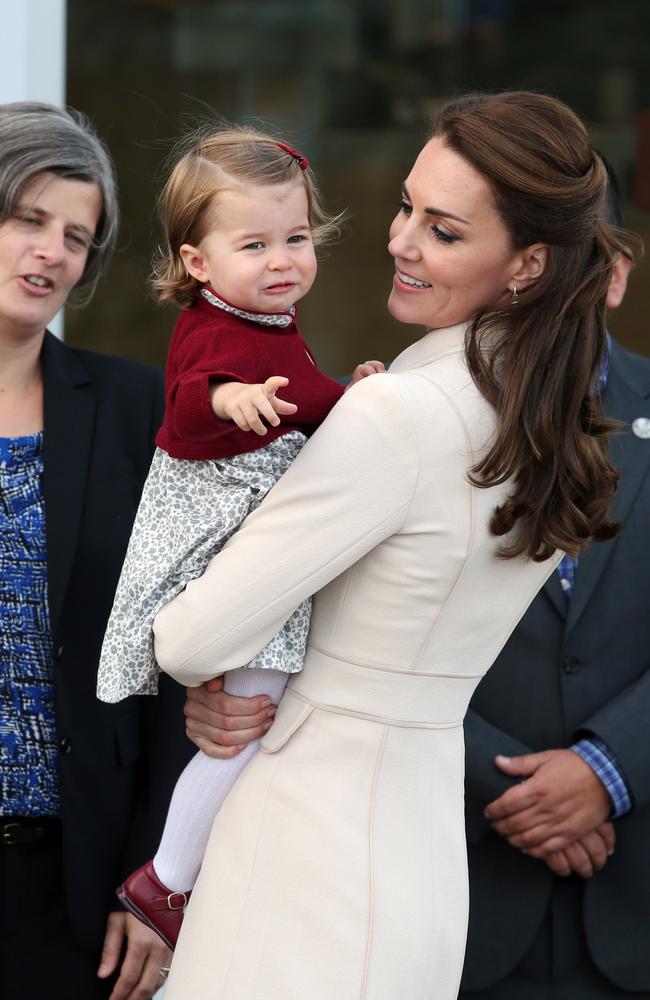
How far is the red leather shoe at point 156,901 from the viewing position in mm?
1910

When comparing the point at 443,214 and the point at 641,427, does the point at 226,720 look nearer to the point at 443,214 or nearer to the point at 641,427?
the point at 443,214

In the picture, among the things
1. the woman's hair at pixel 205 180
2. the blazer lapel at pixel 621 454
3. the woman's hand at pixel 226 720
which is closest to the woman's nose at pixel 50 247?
the woman's hair at pixel 205 180

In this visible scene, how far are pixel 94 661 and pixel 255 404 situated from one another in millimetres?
881

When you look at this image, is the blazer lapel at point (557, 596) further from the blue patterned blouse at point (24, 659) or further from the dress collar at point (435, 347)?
the blue patterned blouse at point (24, 659)

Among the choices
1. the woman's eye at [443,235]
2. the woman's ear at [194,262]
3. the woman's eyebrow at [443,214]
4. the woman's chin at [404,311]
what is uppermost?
the woman's eyebrow at [443,214]

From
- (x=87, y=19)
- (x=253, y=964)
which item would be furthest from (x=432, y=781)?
(x=87, y=19)

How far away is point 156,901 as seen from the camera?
1.91m

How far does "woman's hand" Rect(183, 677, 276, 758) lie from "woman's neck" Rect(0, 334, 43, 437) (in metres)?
0.78

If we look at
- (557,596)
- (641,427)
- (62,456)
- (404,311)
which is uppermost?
(404,311)

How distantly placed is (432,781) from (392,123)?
14.0ft

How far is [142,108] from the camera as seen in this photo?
5391mm

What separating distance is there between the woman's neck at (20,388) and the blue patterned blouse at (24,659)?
73 mm

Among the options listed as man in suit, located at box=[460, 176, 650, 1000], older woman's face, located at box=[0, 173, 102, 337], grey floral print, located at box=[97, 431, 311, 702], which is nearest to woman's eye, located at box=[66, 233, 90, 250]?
older woman's face, located at box=[0, 173, 102, 337]

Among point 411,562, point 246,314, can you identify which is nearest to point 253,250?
point 246,314
